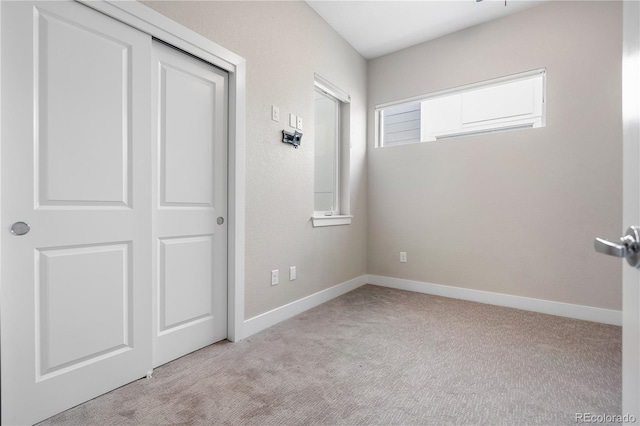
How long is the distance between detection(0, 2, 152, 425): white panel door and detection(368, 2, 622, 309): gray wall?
2722 millimetres

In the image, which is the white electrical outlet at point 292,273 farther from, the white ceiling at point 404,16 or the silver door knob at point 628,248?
the white ceiling at point 404,16

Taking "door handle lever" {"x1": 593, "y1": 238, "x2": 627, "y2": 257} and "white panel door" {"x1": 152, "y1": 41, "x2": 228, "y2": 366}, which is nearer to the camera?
"door handle lever" {"x1": 593, "y1": 238, "x2": 627, "y2": 257}

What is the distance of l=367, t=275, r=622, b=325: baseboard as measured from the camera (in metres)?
2.56

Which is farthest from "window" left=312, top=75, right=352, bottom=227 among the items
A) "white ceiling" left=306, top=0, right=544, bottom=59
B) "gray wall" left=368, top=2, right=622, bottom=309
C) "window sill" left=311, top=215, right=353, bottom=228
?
"white ceiling" left=306, top=0, right=544, bottom=59

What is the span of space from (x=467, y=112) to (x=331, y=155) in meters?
1.52

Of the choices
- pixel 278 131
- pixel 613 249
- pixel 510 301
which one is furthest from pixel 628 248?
pixel 510 301

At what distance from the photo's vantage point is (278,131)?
2506 mm

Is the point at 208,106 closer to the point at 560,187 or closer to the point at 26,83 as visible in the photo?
the point at 26,83

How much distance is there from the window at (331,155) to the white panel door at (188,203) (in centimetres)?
133

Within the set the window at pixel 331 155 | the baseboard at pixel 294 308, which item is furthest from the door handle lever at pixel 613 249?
the window at pixel 331 155

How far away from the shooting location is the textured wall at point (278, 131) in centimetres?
217

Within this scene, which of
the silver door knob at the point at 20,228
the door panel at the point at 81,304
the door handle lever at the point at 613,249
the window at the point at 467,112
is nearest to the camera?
the door handle lever at the point at 613,249

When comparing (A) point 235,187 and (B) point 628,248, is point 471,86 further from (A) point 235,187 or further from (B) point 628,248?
(B) point 628,248

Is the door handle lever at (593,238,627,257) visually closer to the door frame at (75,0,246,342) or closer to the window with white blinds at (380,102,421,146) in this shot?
the door frame at (75,0,246,342)
